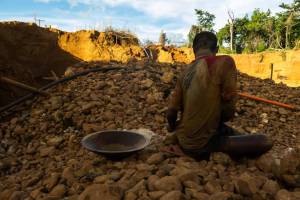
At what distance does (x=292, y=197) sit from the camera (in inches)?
92.1

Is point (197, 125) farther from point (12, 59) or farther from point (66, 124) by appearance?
point (12, 59)

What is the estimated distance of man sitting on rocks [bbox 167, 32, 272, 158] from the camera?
10.1 ft

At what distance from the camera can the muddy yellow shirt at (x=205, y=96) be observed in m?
3.05

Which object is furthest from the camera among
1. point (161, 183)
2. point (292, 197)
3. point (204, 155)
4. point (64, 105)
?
point (64, 105)

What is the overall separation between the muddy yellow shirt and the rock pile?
0.25 metres

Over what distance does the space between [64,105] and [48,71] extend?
2915 millimetres

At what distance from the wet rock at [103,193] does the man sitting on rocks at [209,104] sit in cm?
104

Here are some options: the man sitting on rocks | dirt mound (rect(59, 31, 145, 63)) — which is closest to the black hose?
the man sitting on rocks

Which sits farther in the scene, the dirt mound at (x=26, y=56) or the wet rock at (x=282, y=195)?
the dirt mound at (x=26, y=56)

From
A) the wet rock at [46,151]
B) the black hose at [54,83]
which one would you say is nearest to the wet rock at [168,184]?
the wet rock at [46,151]

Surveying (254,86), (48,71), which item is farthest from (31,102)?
(254,86)

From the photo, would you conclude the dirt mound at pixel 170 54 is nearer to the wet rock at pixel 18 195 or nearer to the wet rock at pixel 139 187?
the wet rock at pixel 18 195

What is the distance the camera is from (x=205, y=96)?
3109 millimetres

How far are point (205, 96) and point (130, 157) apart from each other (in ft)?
3.06
